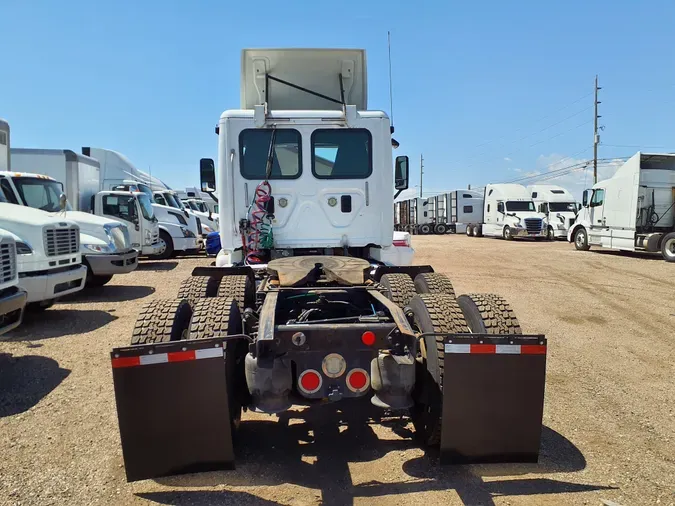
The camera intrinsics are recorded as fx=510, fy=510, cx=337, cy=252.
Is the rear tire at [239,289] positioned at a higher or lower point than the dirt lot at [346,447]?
higher

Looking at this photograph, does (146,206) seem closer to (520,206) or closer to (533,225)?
(533,225)

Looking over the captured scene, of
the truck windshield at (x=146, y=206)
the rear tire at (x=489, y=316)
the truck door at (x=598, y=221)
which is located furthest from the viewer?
the truck door at (x=598, y=221)

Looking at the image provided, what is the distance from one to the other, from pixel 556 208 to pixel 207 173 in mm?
29372

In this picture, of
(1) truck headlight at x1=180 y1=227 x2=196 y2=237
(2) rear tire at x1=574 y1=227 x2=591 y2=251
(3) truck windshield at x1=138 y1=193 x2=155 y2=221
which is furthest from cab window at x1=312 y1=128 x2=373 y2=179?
(2) rear tire at x1=574 y1=227 x2=591 y2=251

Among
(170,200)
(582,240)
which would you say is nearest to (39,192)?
(170,200)

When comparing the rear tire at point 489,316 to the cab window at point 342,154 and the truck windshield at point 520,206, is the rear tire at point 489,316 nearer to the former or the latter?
the cab window at point 342,154

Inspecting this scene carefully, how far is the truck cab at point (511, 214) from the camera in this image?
29781 millimetres

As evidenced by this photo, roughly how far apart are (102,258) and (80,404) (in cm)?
653

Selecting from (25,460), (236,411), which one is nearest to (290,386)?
(236,411)

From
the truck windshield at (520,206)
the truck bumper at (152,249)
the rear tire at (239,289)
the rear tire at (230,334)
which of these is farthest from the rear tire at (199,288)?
the truck windshield at (520,206)

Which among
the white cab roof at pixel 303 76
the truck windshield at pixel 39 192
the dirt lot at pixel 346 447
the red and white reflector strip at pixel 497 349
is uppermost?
the white cab roof at pixel 303 76

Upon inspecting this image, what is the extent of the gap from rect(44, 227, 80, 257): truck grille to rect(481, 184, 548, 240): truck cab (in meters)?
25.7

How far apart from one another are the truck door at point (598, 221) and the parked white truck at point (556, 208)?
9805mm

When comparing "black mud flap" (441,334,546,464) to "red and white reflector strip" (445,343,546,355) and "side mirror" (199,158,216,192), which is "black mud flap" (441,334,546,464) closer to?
"red and white reflector strip" (445,343,546,355)
